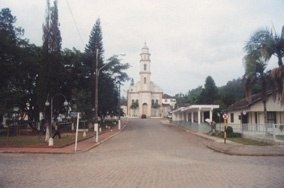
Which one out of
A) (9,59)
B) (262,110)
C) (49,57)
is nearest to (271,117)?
(262,110)

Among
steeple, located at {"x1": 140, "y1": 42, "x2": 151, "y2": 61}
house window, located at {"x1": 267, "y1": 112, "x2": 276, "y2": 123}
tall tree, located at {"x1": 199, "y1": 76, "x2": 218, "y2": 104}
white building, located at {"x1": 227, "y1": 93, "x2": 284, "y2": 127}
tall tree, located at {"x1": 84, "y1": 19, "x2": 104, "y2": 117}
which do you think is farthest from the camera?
steeple, located at {"x1": 140, "y1": 42, "x2": 151, "y2": 61}

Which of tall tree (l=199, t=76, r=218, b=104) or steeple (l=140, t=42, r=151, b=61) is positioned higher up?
steeple (l=140, t=42, r=151, b=61)

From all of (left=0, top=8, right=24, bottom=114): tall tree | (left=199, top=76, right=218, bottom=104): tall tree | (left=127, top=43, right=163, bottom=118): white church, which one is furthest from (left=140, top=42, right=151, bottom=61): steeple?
(left=0, top=8, right=24, bottom=114): tall tree

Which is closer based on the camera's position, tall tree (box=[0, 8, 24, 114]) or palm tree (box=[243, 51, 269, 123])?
palm tree (box=[243, 51, 269, 123])

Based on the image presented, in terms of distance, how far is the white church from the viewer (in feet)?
449

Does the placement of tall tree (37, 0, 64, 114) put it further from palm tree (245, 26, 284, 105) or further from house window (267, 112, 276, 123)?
house window (267, 112, 276, 123)

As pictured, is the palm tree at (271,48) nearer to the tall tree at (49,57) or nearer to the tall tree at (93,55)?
the tall tree at (49,57)

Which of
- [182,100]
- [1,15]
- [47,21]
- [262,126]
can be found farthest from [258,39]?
[182,100]

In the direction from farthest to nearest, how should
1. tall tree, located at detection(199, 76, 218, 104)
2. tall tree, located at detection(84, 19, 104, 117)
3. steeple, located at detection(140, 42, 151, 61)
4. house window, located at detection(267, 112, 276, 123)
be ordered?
steeple, located at detection(140, 42, 151, 61) → tall tree, located at detection(199, 76, 218, 104) → tall tree, located at detection(84, 19, 104, 117) → house window, located at detection(267, 112, 276, 123)

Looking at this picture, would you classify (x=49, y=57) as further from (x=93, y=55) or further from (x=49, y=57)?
(x=93, y=55)

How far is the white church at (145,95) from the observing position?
5394 inches

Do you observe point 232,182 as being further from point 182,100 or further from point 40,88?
point 182,100

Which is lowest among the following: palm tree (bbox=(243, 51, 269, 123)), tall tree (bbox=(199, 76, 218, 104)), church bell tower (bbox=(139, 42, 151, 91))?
palm tree (bbox=(243, 51, 269, 123))

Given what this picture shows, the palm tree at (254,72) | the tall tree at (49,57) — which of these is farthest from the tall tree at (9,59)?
the palm tree at (254,72)
